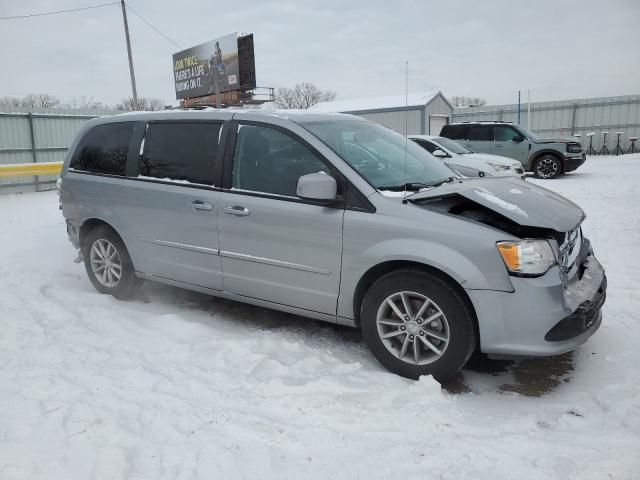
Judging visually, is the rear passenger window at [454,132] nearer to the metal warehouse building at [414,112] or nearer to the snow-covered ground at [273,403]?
the metal warehouse building at [414,112]

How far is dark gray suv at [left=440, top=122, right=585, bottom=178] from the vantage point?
14859 mm

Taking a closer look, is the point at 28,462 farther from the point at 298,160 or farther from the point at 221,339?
the point at 298,160

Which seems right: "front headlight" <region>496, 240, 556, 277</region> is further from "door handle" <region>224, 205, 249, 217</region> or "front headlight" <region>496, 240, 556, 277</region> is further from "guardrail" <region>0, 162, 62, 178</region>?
"guardrail" <region>0, 162, 62, 178</region>

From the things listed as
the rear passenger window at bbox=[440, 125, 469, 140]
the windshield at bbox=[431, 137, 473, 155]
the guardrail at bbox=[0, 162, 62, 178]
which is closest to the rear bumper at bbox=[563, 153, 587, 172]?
the rear passenger window at bbox=[440, 125, 469, 140]

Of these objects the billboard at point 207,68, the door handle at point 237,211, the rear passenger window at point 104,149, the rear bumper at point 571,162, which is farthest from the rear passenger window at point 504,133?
the billboard at point 207,68

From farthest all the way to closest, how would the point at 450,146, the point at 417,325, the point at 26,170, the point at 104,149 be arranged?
the point at 26,170
the point at 450,146
the point at 104,149
the point at 417,325

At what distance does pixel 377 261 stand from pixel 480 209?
0.75m

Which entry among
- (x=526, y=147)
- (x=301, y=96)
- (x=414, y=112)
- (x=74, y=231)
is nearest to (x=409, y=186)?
(x=74, y=231)

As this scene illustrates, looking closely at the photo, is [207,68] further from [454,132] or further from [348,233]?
[348,233]

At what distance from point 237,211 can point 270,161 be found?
47cm

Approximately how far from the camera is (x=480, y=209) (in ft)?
10.9

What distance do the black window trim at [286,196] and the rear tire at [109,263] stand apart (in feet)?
4.99

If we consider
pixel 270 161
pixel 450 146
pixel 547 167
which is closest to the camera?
pixel 270 161

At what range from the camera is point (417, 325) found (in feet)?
10.9
